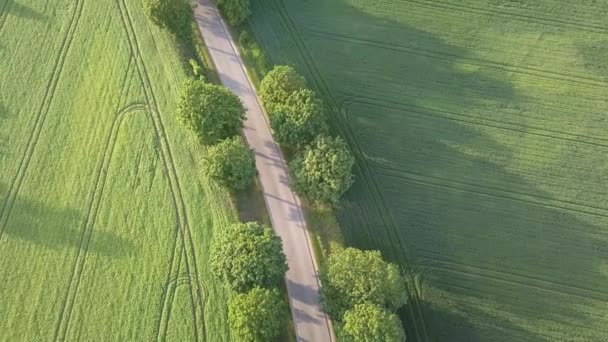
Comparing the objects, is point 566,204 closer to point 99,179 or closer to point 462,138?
point 462,138

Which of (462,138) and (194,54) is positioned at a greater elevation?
(462,138)

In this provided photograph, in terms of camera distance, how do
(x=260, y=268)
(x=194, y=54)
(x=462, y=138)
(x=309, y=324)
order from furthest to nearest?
(x=194, y=54)
(x=462, y=138)
(x=309, y=324)
(x=260, y=268)

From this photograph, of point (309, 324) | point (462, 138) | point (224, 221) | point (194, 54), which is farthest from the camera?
point (194, 54)

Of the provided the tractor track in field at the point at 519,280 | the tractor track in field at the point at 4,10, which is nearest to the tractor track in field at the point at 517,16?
the tractor track in field at the point at 519,280

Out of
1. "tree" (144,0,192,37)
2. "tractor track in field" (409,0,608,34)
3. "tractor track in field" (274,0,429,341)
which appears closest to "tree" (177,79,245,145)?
"tree" (144,0,192,37)

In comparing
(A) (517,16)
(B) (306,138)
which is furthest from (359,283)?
(A) (517,16)

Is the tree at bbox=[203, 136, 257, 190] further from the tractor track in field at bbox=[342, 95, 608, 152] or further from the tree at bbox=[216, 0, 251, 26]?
the tree at bbox=[216, 0, 251, 26]

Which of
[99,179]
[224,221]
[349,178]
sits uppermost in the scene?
[349,178]

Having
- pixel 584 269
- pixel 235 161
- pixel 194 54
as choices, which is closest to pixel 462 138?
pixel 584 269
